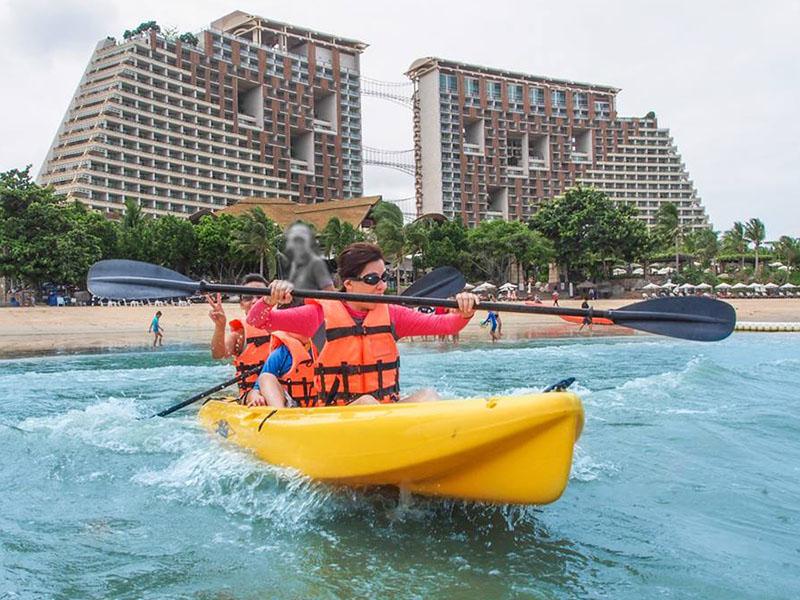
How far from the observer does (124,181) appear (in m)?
56.0

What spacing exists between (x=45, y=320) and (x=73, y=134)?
38.8 meters

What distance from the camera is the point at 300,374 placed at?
4.71 meters

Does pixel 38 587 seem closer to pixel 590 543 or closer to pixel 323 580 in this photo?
pixel 323 580

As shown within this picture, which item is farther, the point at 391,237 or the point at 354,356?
the point at 391,237

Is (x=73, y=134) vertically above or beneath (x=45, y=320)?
above

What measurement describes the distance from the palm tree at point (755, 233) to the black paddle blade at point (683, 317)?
203 ft

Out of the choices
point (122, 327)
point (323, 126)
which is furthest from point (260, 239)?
point (323, 126)

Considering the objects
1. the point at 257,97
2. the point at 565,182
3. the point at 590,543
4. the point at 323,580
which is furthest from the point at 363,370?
the point at 565,182

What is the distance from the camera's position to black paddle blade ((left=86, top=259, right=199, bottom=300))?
4.51 metres

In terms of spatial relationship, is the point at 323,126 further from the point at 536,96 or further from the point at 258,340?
the point at 258,340

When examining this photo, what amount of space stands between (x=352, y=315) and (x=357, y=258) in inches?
13.1

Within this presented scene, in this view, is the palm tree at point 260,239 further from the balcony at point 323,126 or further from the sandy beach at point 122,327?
the balcony at point 323,126

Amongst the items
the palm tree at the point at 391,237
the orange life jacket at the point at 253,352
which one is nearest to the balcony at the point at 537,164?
the palm tree at the point at 391,237

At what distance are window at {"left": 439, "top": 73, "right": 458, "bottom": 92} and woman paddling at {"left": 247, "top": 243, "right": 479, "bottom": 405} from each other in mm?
84183
